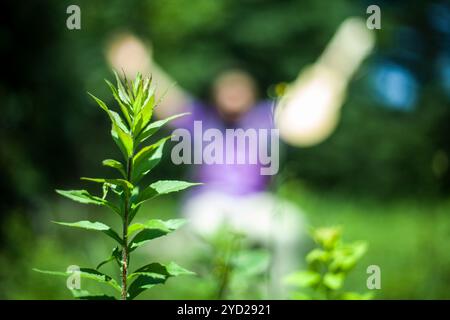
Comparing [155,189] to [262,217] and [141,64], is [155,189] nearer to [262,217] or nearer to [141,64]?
[262,217]

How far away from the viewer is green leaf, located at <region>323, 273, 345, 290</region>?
669mm

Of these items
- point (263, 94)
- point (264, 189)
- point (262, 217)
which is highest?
point (263, 94)

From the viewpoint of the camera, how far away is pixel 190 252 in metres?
1.18

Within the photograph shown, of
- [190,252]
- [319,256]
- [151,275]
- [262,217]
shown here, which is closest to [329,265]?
[319,256]

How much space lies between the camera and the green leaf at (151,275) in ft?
1.69

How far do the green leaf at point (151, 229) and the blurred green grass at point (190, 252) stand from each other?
360mm

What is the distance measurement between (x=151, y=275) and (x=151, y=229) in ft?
0.13

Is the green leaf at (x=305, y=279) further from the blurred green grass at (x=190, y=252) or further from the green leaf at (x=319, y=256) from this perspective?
the blurred green grass at (x=190, y=252)

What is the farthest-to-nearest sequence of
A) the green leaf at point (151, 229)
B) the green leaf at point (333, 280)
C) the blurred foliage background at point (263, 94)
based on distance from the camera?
1. the blurred foliage background at point (263, 94)
2. the green leaf at point (333, 280)
3. the green leaf at point (151, 229)

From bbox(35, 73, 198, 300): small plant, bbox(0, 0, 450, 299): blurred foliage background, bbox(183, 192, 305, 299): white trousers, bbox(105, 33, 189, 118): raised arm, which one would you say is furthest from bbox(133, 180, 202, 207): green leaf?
bbox(183, 192, 305, 299): white trousers

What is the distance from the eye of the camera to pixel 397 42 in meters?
5.06

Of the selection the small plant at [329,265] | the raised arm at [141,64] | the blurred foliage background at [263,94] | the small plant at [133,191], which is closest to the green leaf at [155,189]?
the small plant at [133,191]
